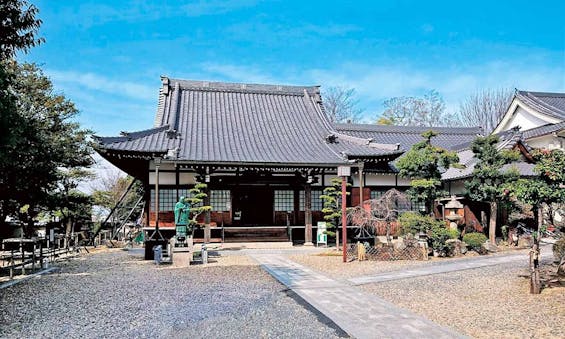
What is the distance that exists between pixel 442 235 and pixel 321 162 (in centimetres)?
506

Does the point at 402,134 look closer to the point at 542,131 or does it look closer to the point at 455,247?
the point at 542,131

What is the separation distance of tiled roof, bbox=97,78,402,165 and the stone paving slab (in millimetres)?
7224

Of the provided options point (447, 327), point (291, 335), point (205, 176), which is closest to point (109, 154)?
point (205, 176)

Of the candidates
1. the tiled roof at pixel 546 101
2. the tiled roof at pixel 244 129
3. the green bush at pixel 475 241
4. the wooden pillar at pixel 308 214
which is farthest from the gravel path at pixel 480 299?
the tiled roof at pixel 546 101

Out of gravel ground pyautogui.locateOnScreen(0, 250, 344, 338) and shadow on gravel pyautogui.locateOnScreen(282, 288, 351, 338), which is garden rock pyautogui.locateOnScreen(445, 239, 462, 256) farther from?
shadow on gravel pyautogui.locateOnScreen(282, 288, 351, 338)

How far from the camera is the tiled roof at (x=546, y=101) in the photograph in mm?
22225

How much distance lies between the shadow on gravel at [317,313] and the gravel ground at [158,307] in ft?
0.04

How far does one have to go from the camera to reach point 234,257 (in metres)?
13.5

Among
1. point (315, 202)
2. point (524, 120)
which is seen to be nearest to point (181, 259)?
point (315, 202)

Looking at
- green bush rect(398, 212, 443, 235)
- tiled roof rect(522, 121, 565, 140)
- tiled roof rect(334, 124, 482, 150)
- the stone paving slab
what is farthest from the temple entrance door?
tiled roof rect(522, 121, 565, 140)

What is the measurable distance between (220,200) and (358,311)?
Answer: 1148cm

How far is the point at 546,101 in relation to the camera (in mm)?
24266

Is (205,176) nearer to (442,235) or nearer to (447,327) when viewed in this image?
(442,235)

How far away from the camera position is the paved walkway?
9141 mm
